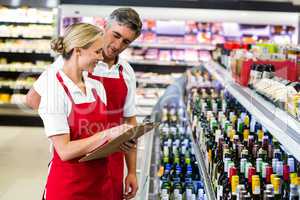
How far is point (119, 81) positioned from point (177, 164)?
138cm

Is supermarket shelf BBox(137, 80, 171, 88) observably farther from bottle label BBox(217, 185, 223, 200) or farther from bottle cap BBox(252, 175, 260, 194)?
bottle cap BBox(252, 175, 260, 194)

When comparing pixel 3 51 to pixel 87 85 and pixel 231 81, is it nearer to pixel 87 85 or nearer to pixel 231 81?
pixel 231 81

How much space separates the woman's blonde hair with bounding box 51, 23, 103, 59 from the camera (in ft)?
7.56

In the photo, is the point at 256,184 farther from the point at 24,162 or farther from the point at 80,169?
the point at 24,162

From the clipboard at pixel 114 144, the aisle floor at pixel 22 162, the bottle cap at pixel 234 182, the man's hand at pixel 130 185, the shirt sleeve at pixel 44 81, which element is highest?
the shirt sleeve at pixel 44 81

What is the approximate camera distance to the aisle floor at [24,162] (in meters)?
5.14

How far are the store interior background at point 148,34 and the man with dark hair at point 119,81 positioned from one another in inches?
190

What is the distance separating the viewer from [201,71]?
6.84 meters

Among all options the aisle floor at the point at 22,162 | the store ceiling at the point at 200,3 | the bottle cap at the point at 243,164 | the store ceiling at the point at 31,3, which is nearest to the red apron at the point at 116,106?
the bottle cap at the point at 243,164

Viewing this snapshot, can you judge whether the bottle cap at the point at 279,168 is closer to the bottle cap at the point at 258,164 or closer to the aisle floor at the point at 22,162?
the bottle cap at the point at 258,164

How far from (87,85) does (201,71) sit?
448cm

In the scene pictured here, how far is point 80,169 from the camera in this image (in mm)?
2400

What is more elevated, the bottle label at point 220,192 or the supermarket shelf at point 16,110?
the bottle label at point 220,192

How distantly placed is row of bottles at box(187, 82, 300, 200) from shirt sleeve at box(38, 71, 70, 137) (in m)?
0.89
